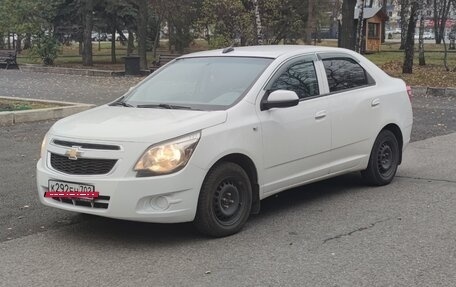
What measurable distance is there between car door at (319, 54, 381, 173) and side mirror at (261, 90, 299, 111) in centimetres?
90

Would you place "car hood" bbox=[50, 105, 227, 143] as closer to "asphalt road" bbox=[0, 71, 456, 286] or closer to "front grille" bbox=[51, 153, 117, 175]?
"front grille" bbox=[51, 153, 117, 175]

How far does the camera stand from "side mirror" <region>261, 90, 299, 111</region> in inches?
221

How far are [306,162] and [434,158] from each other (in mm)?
3609

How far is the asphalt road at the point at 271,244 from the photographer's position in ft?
14.5

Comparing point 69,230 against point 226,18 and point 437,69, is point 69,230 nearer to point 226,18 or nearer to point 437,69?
point 437,69

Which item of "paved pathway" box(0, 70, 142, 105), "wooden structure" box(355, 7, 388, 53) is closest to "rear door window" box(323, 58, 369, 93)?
"paved pathway" box(0, 70, 142, 105)

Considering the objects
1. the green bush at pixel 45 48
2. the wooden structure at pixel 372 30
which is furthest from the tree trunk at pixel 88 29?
the wooden structure at pixel 372 30

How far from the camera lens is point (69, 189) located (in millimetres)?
5078

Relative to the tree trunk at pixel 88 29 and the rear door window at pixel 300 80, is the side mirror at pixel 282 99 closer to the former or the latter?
the rear door window at pixel 300 80

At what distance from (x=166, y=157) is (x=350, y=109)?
2550 mm

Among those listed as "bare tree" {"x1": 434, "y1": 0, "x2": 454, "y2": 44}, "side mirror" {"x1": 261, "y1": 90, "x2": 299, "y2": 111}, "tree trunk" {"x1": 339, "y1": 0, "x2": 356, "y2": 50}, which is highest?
"bare tree" {"x1": 434, "y1": 0, "x2": 454, "y2": 44}

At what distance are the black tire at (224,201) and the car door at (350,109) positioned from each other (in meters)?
1.42

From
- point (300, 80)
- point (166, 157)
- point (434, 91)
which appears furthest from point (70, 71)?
point (166, 157)

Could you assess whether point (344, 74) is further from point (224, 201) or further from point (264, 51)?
point (224, 201)
